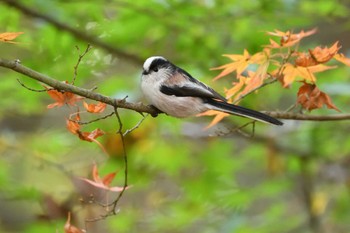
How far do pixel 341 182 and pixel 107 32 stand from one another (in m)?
2.07

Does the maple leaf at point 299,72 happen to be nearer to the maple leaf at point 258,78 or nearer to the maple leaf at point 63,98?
the maple leaf at point 258,78

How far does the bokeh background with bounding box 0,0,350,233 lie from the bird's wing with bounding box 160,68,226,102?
35.7 inches

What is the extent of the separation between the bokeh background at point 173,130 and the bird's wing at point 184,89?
2.98ft

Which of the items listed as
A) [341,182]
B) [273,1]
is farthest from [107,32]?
[341,182]

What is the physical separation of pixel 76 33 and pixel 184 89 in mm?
1385

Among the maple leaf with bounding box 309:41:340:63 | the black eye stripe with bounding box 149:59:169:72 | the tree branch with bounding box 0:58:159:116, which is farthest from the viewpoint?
the black eye stripe with bounding box 149:59:169:72

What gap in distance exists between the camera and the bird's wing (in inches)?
78.8

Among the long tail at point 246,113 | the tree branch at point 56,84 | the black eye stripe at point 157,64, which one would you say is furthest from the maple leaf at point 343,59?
the tree branch at point 56,84

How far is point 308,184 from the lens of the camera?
4082 mm

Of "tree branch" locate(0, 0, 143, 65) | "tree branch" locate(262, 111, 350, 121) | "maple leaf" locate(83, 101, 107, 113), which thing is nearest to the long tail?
"tree branch" locate(262, 111, 350, 121)

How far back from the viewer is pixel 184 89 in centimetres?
203

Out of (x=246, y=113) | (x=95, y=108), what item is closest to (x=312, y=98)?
(x=246, y=113)

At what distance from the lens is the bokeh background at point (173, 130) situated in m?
3.24

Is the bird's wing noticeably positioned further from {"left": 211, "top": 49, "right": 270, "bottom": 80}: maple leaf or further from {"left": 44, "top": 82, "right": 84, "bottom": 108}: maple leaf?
{"left": 44, "top": 82, "right": 84, "bottom": 108}: maple leaf
